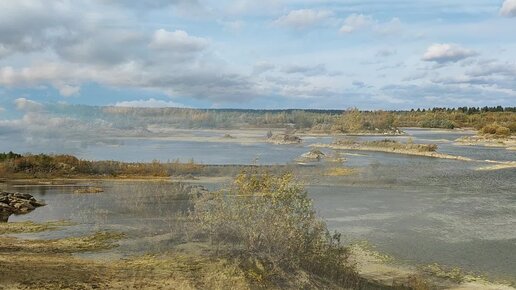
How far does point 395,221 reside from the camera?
1315 inches

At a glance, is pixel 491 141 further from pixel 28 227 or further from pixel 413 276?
pixel 28 227

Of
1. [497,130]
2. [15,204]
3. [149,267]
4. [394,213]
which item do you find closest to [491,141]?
[497,130]

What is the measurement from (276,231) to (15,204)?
26.9 m

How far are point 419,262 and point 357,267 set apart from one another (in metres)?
3.33

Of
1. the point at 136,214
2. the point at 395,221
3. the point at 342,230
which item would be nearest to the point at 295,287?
the point at 342,230

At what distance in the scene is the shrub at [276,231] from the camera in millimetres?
19422

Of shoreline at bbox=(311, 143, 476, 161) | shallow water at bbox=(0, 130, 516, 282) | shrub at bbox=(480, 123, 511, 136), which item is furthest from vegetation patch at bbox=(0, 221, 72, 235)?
shrub at bbox=(480, 123, 511, 136)

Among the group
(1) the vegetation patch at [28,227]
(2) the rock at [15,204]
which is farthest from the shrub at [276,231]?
(2) the rock at [15,204]

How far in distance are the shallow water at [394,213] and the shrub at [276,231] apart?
3563mm

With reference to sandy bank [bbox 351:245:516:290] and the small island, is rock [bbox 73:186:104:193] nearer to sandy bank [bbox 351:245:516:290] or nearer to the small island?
sandy bank [bbox 351:245:516:290]

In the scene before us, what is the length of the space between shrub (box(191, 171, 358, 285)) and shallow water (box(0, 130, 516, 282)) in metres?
3.56

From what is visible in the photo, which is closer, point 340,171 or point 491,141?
point 340,171

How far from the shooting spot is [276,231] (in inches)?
784

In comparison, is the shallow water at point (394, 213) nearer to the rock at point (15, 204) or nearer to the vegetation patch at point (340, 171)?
the rock at point (15, 204)
